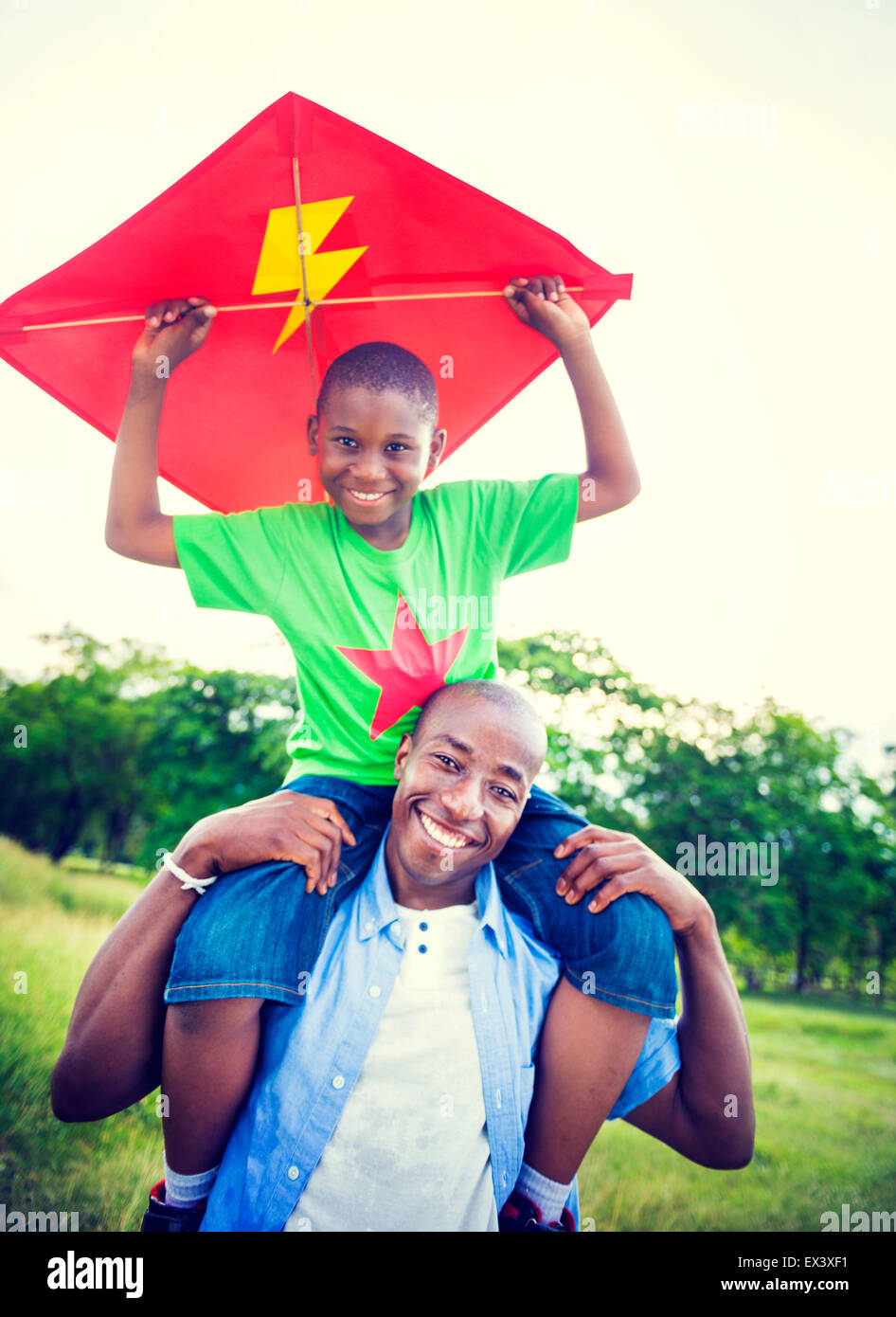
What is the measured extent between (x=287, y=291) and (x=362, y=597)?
3.27 feet

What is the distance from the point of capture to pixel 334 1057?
2039 mm

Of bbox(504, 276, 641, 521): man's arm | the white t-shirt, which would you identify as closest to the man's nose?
the white t-shirt

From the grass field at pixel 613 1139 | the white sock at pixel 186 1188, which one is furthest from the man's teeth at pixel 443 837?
the grass field at pixel 613 1139

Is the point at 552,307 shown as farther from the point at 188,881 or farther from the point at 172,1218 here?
the point at 172,1218

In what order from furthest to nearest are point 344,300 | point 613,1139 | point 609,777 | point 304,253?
point 609,777 < point 613,1139 < point 344,300 < point 304,253

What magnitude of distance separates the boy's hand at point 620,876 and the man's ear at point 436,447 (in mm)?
1320

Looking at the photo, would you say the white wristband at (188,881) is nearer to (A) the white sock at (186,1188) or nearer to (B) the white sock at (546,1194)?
(A) the white sock at (186,1188)

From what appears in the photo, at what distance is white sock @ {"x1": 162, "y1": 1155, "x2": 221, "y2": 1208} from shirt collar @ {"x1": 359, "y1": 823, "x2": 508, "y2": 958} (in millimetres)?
742

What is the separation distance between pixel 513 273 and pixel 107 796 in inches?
411

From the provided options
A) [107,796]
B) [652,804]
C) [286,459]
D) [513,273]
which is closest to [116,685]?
[107,796]

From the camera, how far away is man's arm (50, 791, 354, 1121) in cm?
209

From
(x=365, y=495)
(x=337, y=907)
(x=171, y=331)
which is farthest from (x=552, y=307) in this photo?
(x=337, y=907)

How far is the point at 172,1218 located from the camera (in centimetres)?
208
